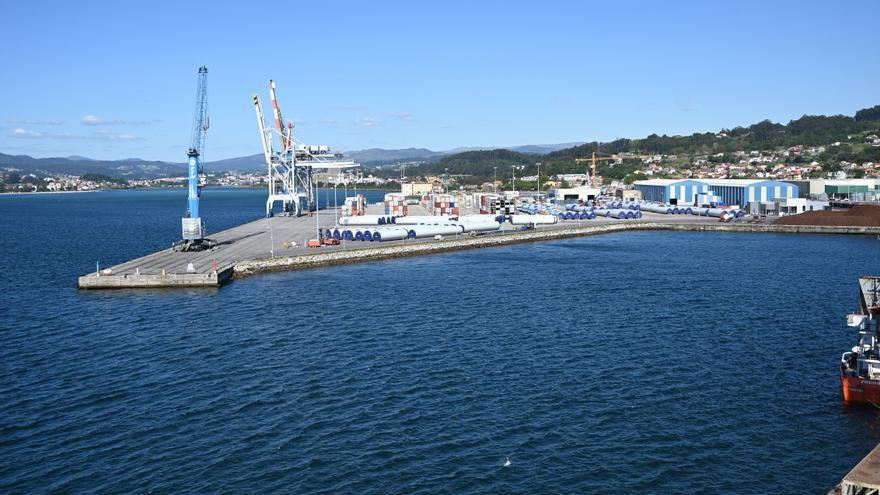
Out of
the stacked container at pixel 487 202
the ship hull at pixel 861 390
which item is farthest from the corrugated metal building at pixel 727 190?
the ship hull at pixel 861 390

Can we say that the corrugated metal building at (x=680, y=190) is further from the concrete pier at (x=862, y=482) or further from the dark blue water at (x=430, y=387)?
the concrete pier at (x=862, y=482)

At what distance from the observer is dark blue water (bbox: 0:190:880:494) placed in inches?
694

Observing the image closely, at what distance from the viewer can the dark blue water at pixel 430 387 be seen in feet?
57.8

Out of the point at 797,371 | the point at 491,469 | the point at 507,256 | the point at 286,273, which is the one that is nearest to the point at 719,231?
the point at 507,256

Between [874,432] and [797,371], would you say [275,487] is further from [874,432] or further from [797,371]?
[797,371]

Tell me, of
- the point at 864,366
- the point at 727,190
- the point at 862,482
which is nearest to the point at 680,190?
the point at 727,190

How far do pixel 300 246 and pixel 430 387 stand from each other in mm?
35798

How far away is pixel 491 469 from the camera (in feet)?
57.9

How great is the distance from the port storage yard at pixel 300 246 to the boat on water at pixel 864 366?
106 feet

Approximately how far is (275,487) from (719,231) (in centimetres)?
6883

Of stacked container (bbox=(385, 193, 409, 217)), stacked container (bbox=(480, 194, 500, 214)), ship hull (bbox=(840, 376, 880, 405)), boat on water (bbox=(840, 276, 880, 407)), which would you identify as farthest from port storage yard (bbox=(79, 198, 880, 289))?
ship hull (bbox=(840, 376, 880, 405))

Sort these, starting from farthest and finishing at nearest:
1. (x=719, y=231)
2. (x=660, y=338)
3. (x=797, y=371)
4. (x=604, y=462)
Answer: (x=719, y=231), (x=660, y=338), (x=797, y=371), (x=604, y=462)

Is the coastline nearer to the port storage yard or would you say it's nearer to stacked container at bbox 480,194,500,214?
the port storage yard

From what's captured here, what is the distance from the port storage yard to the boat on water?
106 ft
